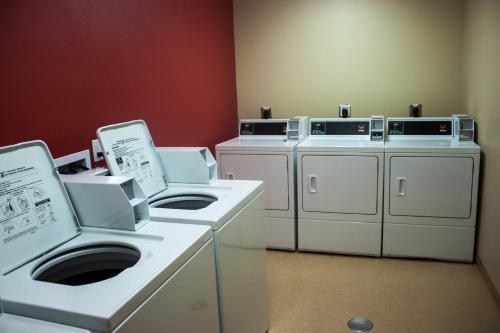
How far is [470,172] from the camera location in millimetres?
3053

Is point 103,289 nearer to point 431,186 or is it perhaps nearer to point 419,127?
point 431,186

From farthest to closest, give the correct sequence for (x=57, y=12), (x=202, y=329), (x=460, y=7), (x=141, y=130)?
1. (x=460, y=7)
2. (x=141, y=130)
3. (x=57, y=12)
4. (x=202, y=329)

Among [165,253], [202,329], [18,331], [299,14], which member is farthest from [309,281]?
[299,14]

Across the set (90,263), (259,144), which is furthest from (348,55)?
(90,263)

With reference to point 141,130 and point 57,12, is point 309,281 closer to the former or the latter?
point 141,130

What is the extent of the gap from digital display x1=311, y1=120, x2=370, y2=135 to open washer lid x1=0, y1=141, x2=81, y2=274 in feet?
8.43

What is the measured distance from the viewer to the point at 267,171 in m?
3.47

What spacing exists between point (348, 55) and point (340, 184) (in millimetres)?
1386

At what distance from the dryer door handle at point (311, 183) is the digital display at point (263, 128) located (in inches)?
23.9

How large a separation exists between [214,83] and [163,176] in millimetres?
1696

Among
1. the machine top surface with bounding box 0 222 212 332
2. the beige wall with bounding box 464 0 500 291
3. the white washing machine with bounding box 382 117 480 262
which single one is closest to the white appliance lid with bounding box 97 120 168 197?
the machine top surface with bounding box 0 222 212 332

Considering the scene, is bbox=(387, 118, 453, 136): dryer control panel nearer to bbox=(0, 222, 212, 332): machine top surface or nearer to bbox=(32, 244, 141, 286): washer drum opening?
bbox=(0, 222, 212, 332): machine top surface

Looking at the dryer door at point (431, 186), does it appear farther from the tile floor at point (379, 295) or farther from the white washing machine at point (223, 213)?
the white washing machine at point (223, 213)

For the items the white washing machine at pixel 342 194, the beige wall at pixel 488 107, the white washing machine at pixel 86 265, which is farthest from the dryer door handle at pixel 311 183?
the white washing machine at pixel 86 265
